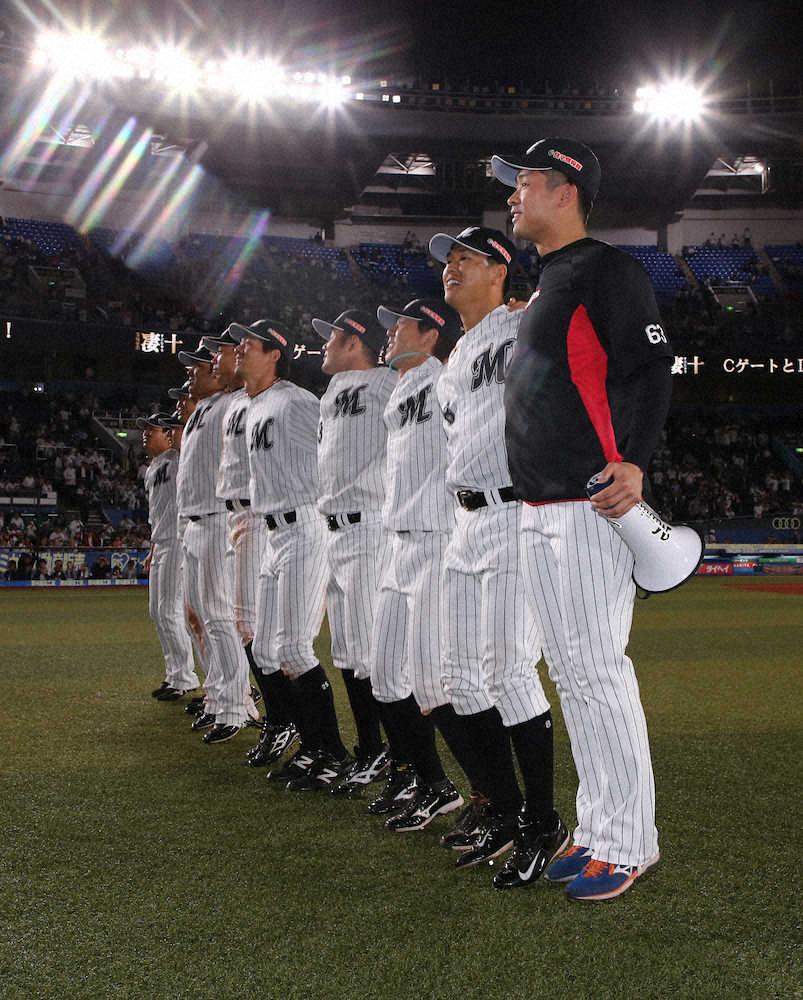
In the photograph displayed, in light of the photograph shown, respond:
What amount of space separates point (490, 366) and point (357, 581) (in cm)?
157

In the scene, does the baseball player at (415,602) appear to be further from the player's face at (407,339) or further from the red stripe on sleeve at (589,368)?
the red stripe on sleeve at (589,368)

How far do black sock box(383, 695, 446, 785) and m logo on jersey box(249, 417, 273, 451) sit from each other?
172 centimetres

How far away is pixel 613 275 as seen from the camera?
320cm

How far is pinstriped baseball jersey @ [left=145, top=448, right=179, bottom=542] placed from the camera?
815 cm

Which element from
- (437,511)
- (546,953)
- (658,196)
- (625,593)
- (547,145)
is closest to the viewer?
(546,953)

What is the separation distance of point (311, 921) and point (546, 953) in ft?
2.30

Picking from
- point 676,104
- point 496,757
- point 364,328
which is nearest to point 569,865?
point 496,757

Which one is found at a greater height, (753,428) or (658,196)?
(658,196)

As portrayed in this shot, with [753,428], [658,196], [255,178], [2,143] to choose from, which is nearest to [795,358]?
[753,428]

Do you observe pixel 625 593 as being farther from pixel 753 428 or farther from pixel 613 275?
pixel 753 428

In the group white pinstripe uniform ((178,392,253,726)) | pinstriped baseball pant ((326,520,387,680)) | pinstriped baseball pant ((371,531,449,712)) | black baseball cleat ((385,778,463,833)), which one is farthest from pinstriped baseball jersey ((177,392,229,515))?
black baseball cleat ((385,778,463,833))

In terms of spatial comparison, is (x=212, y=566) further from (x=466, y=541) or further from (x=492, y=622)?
(x=492, y=622)

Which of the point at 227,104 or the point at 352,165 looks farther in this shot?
the point at 352,165

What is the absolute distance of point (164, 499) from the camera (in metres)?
8.22
